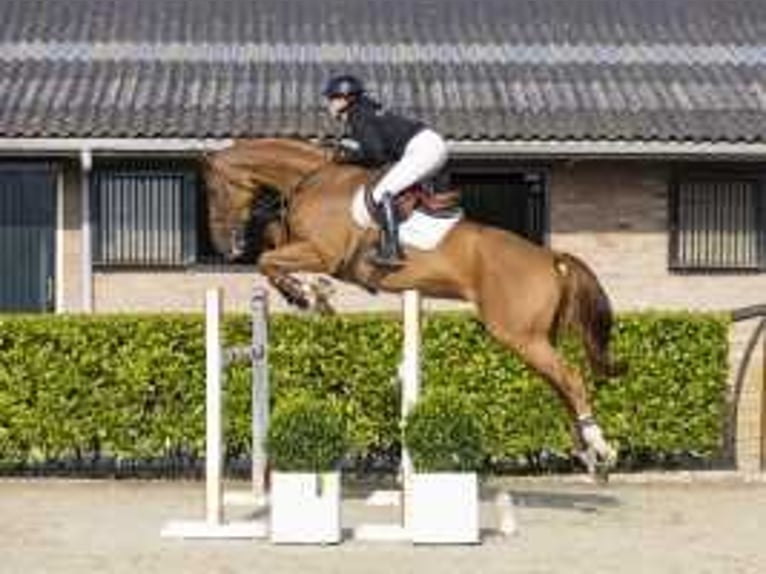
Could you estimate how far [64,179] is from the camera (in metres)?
19.2

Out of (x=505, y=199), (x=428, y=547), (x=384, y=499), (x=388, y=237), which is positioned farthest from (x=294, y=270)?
(x=505, y=199)

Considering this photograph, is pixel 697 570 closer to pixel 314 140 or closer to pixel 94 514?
pixel 94 514

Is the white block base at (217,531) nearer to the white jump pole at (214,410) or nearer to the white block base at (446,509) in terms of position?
the white jump pole at (214,410)

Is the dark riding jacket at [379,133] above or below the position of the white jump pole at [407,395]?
above

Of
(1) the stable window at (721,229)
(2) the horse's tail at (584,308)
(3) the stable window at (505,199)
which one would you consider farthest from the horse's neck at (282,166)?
(1) the stable window at (721,229)

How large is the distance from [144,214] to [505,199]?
12.1 ft

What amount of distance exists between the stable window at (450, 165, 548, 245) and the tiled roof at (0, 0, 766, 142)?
680mm

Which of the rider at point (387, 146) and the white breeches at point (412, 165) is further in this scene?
the white breeches at point (412, 165)

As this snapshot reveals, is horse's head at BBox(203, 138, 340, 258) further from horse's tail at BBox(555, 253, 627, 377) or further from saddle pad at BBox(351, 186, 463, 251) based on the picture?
horse's tail at BBox(555, 253, 627, 377)

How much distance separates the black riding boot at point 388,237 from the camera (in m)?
13.2

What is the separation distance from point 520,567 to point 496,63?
1112 cm

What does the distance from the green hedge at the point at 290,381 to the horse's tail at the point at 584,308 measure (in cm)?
218

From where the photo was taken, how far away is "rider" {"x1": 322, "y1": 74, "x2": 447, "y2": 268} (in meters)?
13.1

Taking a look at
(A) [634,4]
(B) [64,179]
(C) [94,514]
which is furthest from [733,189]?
(C) [94,514]
